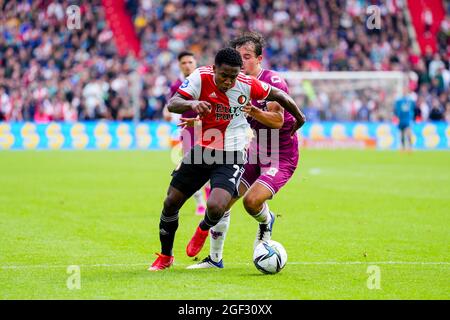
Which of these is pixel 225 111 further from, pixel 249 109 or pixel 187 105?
pixel 187 105

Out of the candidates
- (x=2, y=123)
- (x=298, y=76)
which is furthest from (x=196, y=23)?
(x=2, y=123)

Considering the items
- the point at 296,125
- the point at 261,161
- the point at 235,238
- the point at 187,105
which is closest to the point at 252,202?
the point at 261,161

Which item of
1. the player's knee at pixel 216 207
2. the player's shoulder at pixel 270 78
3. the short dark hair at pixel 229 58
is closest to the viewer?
the short dark hair at pixel 229 58

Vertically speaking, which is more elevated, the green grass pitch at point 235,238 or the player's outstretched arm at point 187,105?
the player's outstretched arm at point 187,105

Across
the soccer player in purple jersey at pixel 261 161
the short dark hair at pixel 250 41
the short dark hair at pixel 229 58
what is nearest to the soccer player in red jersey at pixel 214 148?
the short dark hair at pixel 229 58

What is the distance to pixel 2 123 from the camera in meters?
35.0

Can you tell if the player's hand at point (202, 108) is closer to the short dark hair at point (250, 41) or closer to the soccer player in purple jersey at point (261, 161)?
the soccer player in purple jersey at point (261, 161)

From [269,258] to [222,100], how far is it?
1757 mm

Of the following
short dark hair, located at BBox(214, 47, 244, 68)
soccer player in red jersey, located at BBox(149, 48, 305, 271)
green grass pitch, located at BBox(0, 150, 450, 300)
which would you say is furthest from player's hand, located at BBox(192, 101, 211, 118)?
green grass pitch, located at BBox(0, 150, 450, 300)

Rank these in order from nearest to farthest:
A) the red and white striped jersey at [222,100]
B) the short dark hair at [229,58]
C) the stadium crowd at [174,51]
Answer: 1. the short dark hair at [229,58]
2. the red and white striped jersey at [222,100]
3. the stadium crowd at [174,51]

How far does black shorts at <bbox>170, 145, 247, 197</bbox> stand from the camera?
941cm

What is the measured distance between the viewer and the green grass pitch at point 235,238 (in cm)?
848

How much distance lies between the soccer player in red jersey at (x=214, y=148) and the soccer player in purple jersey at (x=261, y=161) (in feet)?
0.84

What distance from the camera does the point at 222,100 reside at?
9.38 m
